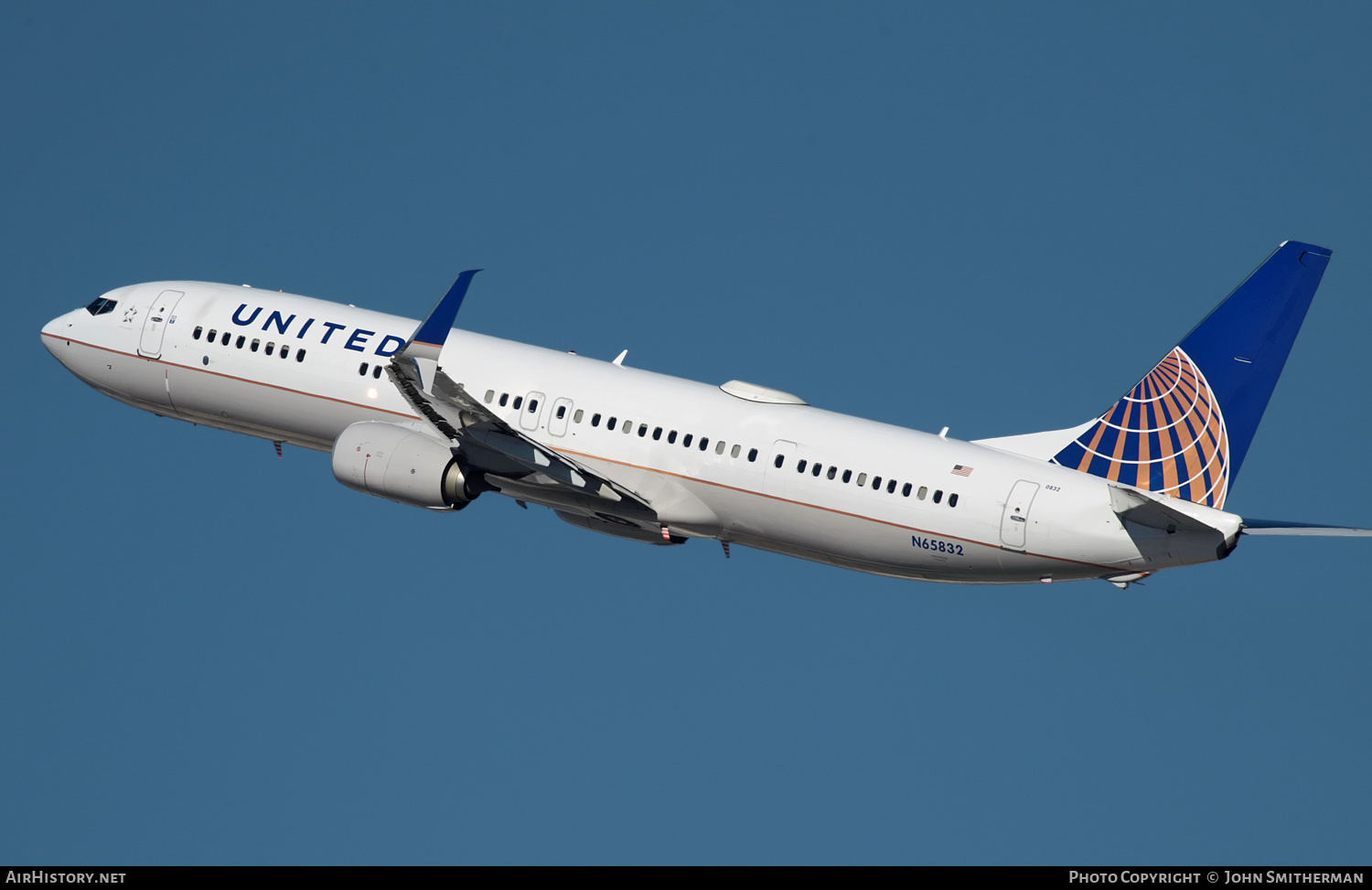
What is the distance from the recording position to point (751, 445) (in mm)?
40781

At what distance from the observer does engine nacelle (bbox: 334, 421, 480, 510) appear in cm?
4138

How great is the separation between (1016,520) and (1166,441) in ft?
12.0

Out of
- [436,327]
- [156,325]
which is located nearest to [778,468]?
[436,327]

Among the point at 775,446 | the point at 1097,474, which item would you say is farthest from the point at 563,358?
the point at 1097,474

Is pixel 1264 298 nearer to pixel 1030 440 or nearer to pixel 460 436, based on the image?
pixel 1030 440

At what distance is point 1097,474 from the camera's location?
3956 centimetres

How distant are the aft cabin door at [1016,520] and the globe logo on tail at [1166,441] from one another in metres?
1.76

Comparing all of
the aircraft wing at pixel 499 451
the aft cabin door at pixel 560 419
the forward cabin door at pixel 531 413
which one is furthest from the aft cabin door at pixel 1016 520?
the forward cabin door at pixel 531 413

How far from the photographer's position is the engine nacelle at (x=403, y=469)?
1629 inches

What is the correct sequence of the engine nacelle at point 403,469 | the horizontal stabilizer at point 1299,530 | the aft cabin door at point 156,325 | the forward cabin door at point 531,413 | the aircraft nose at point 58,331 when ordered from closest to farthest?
the horizontal stabilizer at point 1299,530 < the engine nacelle at point 403,469 < the forward cabin door at point 531,413 < the aft cabin door at point 156,325 < the aircraft nose at point 58,331

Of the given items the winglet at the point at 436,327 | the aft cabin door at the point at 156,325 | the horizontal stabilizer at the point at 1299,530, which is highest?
the aft cabin door at the point at 156,325

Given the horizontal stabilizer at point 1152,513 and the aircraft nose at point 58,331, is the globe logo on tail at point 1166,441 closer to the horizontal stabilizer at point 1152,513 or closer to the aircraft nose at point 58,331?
the horizontal stabilizer at point 1152,513
